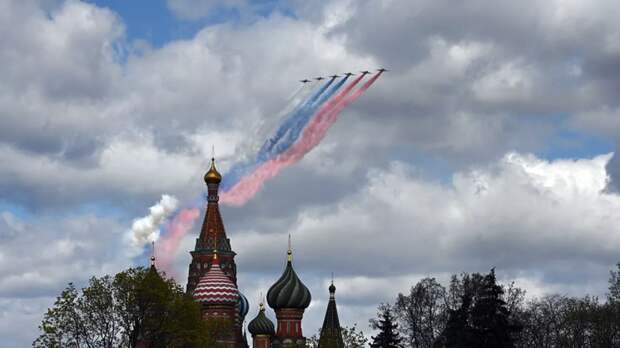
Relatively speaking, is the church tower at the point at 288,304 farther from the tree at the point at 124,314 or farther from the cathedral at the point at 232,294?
the tree at the point at 124,314

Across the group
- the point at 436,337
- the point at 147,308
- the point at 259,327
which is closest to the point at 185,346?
the point at 147,308

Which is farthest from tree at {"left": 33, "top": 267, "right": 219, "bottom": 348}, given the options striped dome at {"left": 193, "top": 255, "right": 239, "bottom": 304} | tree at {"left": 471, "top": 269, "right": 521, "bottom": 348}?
striped dome at {"left": 193, "top": 255, "right": 239, "bottom": 304}

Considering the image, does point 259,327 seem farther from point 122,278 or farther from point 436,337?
point 122,278

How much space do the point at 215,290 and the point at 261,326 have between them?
938 cm

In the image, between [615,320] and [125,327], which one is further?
[615,320]

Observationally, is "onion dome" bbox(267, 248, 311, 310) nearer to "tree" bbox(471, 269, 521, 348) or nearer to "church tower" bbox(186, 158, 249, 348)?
"church tower" bbox(186, 158, 249, 348)

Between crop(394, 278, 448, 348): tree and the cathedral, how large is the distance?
683 centimetres

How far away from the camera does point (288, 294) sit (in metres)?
99.9

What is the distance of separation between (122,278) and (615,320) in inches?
1487

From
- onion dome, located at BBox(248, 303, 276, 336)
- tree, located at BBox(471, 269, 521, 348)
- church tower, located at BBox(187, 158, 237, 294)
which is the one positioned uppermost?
church tower, located at BBox(187, 158, 237, 294)

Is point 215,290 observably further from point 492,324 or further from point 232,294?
point 492,324

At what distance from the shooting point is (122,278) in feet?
189

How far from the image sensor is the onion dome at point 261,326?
103625 mm

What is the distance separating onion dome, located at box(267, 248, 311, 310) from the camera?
99.9 meters
